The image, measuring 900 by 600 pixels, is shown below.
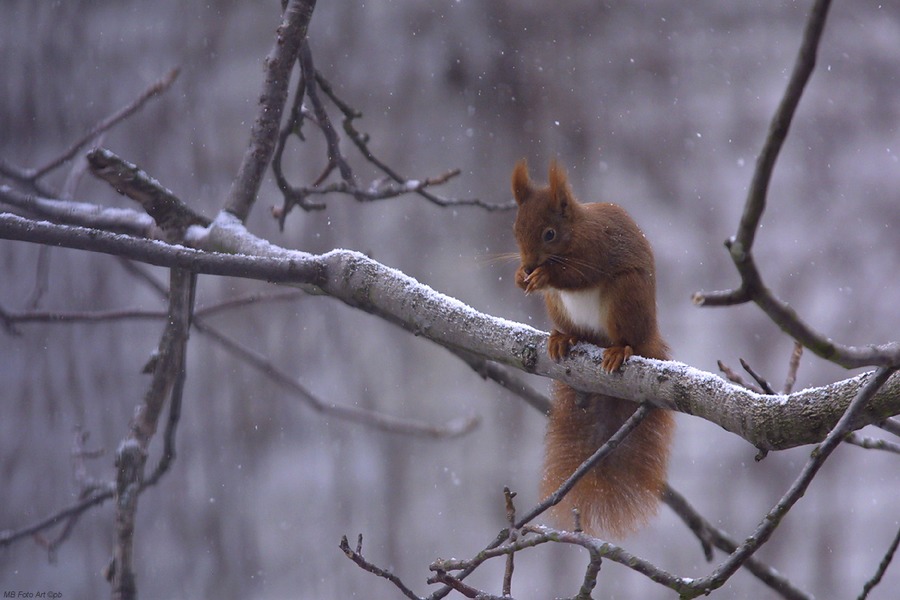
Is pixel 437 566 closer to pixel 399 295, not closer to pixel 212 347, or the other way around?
pixel 399 295

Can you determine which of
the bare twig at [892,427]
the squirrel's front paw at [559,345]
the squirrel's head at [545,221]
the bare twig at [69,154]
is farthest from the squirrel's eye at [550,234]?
the bare twig at [69,154]

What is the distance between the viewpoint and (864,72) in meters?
2.77

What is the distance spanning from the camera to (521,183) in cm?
108

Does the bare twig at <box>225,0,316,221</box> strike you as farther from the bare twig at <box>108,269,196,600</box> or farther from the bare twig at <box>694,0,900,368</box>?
the bare twig at <box>694,0,900,368</box>

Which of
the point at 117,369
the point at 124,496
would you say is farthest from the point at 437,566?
the point at 117,369

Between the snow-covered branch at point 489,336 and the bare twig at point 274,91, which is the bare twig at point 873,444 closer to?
the snow-covered branch at point 489,336

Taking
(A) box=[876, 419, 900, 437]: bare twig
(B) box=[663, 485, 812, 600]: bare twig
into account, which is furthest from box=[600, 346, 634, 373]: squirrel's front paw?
(B) box=[663, 485, 812, 600]: bare twig

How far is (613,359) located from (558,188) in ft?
0.94

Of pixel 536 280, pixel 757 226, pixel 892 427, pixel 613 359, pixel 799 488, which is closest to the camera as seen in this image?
pixel 757 226

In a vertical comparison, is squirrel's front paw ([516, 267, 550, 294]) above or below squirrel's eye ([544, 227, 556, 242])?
below

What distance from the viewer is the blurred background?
2592 mm

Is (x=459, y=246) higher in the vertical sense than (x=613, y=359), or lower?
higher

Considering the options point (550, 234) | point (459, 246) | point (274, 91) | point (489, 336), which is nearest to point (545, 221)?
point (550, 234)

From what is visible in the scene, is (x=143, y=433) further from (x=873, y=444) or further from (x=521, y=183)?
(x=873, y=444)
